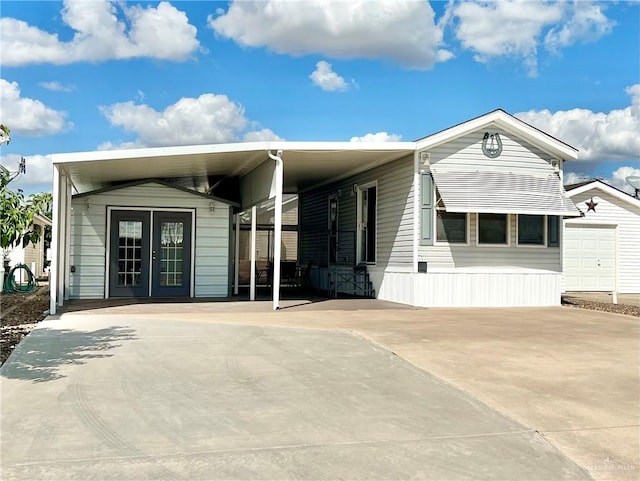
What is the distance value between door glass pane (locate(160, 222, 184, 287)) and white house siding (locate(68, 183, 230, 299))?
1.16ft

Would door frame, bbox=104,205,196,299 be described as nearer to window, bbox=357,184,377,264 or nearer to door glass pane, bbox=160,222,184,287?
door glass pane, bbox=160,222,184,287

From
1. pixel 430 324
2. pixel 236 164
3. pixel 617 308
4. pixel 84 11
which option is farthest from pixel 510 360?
pixel 84 11

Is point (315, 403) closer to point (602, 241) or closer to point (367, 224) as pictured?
point (367, 224)

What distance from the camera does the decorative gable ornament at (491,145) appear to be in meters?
12.3

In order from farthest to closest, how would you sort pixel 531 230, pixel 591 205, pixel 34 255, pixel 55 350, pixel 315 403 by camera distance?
pixel 34 255
pixel 591 205
pixel 531 230
pixel 55 350
pixel 315 403

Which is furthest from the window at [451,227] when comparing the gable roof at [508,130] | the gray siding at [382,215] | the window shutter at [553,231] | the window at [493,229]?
the window shutter at [553,231]

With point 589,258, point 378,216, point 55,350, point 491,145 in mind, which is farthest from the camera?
point 589,258

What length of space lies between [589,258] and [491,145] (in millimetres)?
6264

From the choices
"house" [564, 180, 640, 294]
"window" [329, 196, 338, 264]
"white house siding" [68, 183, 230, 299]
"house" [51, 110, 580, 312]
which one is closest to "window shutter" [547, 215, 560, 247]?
"house" [51, 110, 580, 312]

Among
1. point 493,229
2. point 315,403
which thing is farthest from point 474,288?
point 315,403

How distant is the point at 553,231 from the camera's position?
12.8 metres

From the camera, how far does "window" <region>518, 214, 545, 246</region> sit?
Result: 12.6 m

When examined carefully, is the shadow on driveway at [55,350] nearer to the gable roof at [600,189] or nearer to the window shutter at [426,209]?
the window shutter at [426,209]

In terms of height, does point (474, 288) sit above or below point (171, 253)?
below
